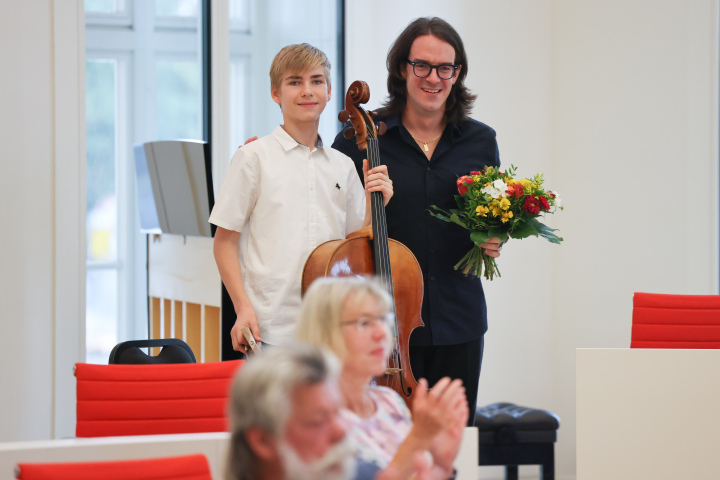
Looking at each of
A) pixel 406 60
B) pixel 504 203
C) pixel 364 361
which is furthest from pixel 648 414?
pixel 364 361

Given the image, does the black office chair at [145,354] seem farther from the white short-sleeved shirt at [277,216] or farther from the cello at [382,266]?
the cello at [382,266]

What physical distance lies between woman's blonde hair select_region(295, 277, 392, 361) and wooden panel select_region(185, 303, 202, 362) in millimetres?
2244

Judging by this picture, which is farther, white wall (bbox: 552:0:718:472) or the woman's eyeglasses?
white wall (bbox: 552:0:718:472)

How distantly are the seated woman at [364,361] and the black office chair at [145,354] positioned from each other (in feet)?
4.83

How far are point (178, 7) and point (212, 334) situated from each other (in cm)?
183

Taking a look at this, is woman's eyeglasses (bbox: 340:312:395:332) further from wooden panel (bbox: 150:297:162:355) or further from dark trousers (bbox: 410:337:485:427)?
wooden panel (bbox: 150:297:162:355)

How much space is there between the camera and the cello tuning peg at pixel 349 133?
8.36 ft

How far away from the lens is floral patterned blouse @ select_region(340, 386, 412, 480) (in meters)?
1.13

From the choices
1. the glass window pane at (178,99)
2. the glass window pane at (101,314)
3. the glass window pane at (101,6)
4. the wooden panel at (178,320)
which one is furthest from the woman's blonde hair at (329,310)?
the glass window pane at (101,6)

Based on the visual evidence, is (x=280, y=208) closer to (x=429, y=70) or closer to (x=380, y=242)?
(x=380, y=242)

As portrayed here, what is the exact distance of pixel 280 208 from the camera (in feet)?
7.85

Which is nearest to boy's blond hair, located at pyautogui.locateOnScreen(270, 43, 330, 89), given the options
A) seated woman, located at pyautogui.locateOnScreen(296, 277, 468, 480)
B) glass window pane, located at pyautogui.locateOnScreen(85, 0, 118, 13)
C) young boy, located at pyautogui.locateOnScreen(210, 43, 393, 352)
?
young boy, located at pyautogui.locateOnScreen(210, 43, 393, 352)

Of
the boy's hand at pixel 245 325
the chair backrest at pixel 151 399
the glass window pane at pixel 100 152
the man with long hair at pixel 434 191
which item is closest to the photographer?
the chair backrest at pixel 151 399

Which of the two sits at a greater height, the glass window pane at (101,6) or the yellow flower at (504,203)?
the glass window pane at (101,6)
